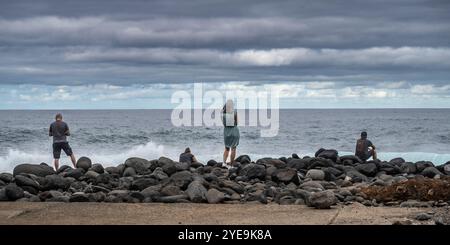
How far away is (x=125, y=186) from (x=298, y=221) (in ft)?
13.3

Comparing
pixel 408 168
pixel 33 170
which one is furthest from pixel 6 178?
pixel 408 168

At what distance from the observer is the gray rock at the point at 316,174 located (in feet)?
41.9

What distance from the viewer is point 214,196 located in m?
10.1

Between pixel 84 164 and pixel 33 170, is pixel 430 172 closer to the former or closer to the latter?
pixel 84 164

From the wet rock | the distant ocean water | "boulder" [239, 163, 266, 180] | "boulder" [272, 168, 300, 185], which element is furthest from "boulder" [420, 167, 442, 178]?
the distant ocean water

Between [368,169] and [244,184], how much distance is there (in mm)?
3014

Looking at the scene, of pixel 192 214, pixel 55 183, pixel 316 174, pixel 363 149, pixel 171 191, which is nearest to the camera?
pixel 192 214

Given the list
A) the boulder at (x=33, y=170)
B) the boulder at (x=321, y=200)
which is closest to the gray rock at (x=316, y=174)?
the boulder at (x=321, y=200)

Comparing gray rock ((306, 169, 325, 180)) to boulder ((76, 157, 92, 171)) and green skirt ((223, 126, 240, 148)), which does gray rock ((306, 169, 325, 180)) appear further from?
boulder ((76, 157, 92, 171))

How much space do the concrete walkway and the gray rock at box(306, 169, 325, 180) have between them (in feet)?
9.40

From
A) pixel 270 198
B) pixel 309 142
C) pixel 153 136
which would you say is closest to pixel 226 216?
pixel 270 198

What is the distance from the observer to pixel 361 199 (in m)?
10.2

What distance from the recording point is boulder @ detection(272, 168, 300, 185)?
1216cm
